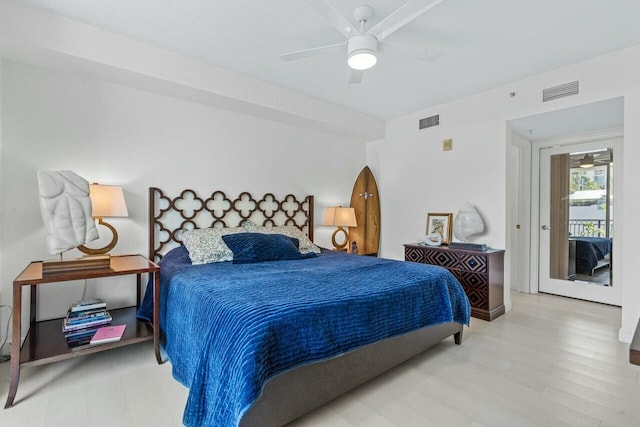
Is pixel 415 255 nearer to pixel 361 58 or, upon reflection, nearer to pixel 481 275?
pixel 481 275

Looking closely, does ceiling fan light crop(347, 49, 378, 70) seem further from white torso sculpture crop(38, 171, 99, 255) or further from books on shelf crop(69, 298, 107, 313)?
books on shelf crop(69, 298, 107, 313)

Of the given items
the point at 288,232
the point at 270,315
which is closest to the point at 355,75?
the point at 288,232

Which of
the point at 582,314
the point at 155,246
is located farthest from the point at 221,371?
the point at 582,314

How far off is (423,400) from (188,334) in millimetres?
1453

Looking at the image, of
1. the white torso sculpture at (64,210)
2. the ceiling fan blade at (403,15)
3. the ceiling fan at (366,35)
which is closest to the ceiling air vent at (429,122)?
the ceiling fan at (366,35)

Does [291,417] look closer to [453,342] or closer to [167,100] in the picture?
[453,342]

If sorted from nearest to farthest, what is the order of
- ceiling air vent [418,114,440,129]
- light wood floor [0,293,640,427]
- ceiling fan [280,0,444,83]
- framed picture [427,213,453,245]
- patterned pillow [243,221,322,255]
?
light wood floor [0,293,640,427], ceiling fan [280,0,444,83], patterned pillow [243,221,322,255], framed picture [427,213,453,245], ceiling air vent [418,114,440,129]

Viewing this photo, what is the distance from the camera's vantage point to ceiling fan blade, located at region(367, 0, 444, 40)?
1.80 metres

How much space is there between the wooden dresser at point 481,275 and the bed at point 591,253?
4.48 feet

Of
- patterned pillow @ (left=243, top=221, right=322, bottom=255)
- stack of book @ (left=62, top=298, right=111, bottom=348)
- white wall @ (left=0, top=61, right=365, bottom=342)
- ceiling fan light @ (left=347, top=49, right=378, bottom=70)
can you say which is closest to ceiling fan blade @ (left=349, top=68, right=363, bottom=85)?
ceiling fan light @ (left=347, top=49, right=378, bottom=70)

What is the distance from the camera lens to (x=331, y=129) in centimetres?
432

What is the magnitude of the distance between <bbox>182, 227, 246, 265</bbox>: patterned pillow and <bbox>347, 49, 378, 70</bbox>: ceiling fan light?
192 centimetres

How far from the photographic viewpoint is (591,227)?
13.0 ft

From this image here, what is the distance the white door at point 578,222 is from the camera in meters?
3.84
